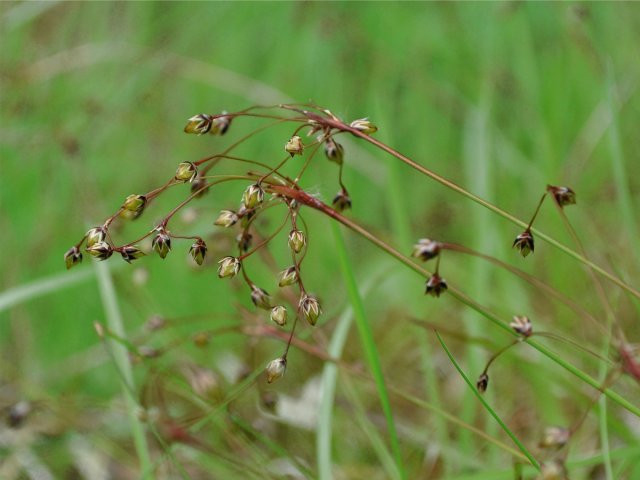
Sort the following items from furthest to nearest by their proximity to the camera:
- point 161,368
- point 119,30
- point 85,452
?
point 119,30 → point 85,452 → point 161,368

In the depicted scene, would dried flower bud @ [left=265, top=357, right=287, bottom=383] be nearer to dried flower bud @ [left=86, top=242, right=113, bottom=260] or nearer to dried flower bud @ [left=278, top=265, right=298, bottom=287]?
dried flower bud @ [left=278, top=265, right=298, bottom=287]

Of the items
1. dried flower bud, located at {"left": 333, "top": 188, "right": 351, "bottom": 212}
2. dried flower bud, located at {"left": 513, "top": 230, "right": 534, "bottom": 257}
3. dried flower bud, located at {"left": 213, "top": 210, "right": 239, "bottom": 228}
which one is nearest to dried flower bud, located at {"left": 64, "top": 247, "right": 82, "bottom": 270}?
dried flower bud, located at {"left": 213, "top": 210, "right": 239, "bottom": 228}

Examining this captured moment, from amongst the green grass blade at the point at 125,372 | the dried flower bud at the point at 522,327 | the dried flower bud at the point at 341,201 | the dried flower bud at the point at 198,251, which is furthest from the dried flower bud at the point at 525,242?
the green grass blade at the point at 125,372

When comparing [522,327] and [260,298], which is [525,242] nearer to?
[522,327]

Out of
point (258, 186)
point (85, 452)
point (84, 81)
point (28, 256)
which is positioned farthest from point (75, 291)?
point (258, 186)

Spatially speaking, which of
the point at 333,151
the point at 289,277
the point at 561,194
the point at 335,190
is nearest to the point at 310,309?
the point at 289,277

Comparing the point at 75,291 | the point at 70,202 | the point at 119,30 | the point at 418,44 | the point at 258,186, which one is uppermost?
the point at 418,44

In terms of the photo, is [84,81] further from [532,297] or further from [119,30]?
[532,297]
